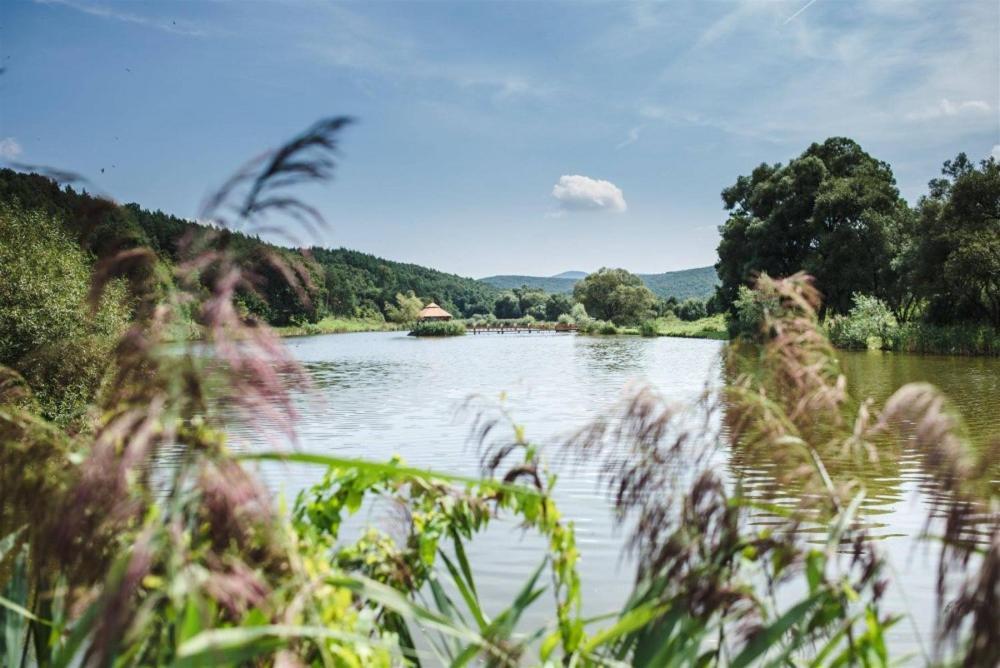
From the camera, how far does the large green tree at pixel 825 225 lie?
40.9 meters

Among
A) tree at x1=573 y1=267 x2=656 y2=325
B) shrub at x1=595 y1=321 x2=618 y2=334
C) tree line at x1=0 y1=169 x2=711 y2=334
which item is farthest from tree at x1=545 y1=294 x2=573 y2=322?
shrub at x1=595 y1=321 x2=618 y2=334

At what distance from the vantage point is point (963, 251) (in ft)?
92.9

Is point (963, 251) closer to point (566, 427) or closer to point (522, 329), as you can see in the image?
point (566, 427)

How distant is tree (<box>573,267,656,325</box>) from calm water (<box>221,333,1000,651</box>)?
62046 mm

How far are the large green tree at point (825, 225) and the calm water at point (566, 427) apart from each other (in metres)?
10.8

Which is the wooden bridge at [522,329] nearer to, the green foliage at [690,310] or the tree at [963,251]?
the green foliage at [690,310]

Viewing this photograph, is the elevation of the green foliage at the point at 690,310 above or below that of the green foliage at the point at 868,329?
above

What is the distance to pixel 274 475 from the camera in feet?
34.3

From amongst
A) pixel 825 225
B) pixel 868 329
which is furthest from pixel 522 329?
pixel 868 329

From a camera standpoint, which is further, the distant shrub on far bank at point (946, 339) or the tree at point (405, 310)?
the tree at point (405, 310)

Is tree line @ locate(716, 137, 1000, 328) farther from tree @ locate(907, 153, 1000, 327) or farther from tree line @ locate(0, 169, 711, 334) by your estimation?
tree line @ locate(0, 169, 711, 334)

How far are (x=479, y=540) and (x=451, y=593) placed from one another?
7.10 feet

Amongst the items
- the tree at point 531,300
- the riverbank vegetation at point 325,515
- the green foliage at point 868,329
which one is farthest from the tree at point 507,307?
the riverbank vegetation at point 325,515

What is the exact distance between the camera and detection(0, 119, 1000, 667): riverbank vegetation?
3.33ft
